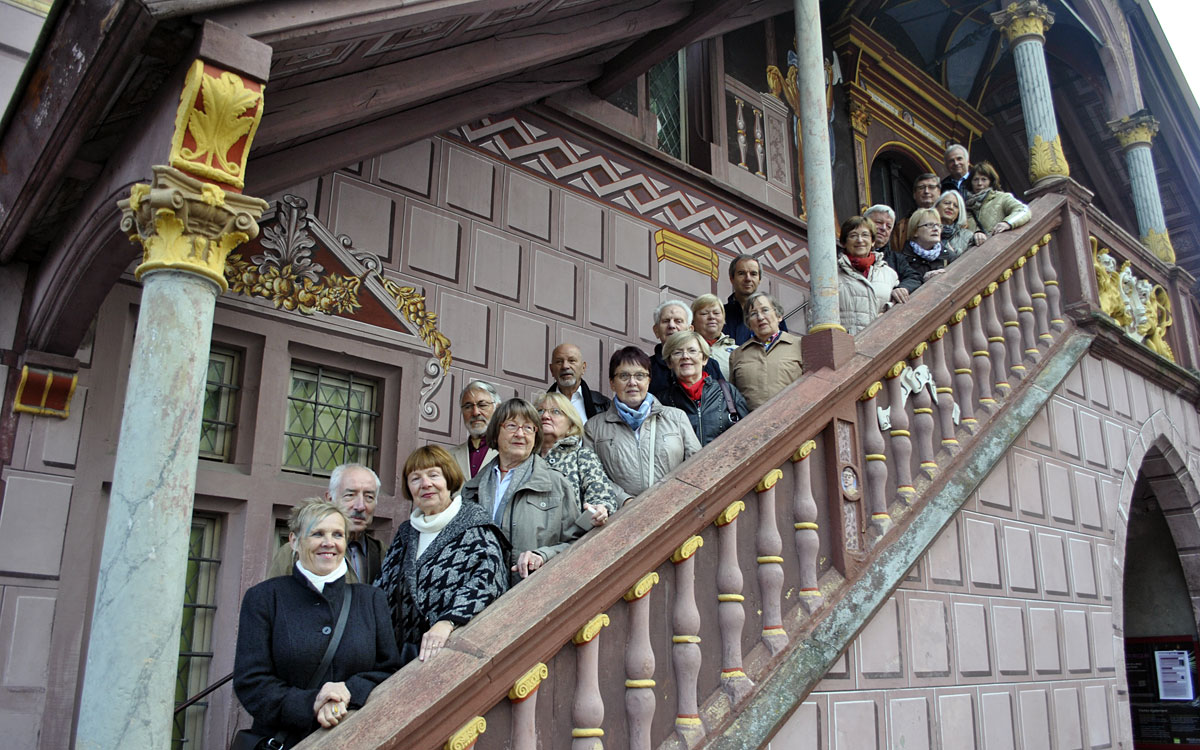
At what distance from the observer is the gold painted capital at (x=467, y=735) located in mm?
2773

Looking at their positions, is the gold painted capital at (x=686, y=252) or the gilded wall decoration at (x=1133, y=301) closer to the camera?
the gilded wall decoration at (x=1133, y=301)

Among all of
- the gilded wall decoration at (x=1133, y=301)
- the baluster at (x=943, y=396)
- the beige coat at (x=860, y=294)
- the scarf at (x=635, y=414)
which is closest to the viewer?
the scarf at (x=635, y=414)

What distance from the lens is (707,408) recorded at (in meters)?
4.71

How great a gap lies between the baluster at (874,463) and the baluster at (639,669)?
146 centimetres

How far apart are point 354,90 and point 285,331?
4.67 ft

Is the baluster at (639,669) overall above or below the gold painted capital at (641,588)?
below

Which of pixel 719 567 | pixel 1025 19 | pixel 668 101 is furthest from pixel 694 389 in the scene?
pixel 1025 19

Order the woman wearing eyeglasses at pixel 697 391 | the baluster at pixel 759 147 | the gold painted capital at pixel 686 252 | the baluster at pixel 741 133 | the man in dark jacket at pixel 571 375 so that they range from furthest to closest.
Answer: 1. the baluster at pixel 759 147
2. the baluster at pixel 741 133
3. the gold painted capital at pixel 686 252
4. the man in dark jacket at pixel 571 375
5. the woman wearing eyeglasses at pixel 697 391

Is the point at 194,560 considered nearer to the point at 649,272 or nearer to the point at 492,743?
the point at 492,743

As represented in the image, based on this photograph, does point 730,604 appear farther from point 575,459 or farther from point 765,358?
point 765,358

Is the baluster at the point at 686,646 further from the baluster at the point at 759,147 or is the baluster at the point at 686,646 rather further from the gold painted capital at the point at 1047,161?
the baluster at the point at 759,147

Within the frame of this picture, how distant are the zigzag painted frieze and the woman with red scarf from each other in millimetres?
1956

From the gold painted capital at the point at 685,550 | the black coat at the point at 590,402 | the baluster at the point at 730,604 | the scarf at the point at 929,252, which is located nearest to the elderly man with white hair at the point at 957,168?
the scarf at the point at 929,252

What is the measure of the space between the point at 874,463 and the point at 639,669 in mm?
1753
